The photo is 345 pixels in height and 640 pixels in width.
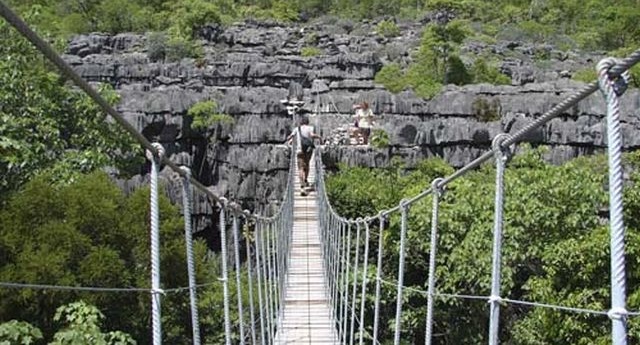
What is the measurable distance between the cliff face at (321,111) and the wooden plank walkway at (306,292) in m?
5.72

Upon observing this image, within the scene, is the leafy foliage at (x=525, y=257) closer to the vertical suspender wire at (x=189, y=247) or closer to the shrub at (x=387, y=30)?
the vertical suspender wire at (x=189, y=247)

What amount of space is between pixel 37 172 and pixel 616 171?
27.3ft

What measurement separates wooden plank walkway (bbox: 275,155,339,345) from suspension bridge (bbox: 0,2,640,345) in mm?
11

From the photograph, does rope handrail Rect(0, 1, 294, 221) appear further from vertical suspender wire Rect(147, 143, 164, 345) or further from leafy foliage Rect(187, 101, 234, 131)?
leafy foliage Rect(187, 101, 234, 131)

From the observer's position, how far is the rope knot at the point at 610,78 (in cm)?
109

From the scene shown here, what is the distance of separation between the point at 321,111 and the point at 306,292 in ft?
51.9

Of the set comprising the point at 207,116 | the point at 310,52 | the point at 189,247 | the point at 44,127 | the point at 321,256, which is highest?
the point at 310,52

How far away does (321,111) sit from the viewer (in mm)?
22719

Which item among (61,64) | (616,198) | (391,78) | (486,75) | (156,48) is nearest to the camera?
(616,198)

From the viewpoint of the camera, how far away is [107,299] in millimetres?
8008

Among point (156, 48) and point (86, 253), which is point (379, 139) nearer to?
point (86, 253)

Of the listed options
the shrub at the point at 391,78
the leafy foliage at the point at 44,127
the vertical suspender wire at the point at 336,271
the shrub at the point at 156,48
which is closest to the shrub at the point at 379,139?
the leafy foliage at the point at 44,127

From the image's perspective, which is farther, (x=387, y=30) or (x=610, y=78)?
(x=387, y=30)

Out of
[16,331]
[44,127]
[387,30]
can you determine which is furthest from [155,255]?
[387,30]
